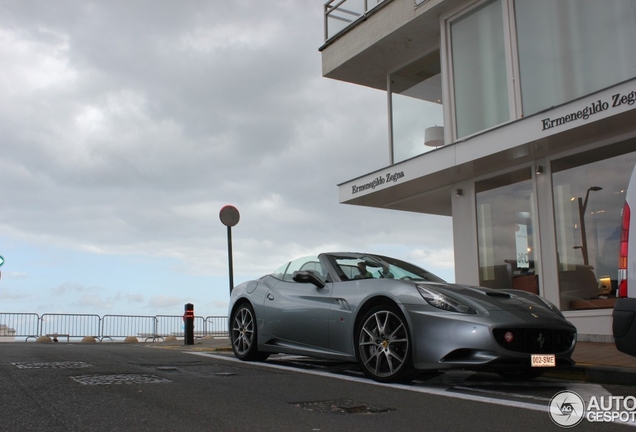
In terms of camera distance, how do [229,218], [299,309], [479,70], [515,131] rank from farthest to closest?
[229,218] < [479,70] < [515,131] < [299,309]

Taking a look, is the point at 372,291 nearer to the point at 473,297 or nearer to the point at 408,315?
the point at 408,315

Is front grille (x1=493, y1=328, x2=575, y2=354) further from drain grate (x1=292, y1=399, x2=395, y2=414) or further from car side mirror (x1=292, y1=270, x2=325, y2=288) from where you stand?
car side mirror (x1=292, y1=270, x2=325, y2=288)

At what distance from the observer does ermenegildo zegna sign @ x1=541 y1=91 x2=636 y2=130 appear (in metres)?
9.04

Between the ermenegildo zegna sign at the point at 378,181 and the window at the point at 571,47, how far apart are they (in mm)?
3091

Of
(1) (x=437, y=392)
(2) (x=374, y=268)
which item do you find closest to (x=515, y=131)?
(2) (x=374, y=268)

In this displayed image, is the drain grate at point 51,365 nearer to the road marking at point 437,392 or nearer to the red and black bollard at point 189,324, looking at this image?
the road marking at point 437,392

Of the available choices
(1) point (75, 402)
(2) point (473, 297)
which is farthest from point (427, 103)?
(1) point (75, 402)

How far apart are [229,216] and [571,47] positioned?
733cm

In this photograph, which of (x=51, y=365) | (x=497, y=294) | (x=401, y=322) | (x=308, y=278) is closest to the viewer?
(x=401, y=322)

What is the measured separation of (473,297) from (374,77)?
1125 centimetres

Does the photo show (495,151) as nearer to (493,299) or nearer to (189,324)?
(493,299)

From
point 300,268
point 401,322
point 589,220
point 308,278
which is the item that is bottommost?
point 401,322

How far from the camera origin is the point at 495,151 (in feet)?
36.7

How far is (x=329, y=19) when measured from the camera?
54.4 feet
